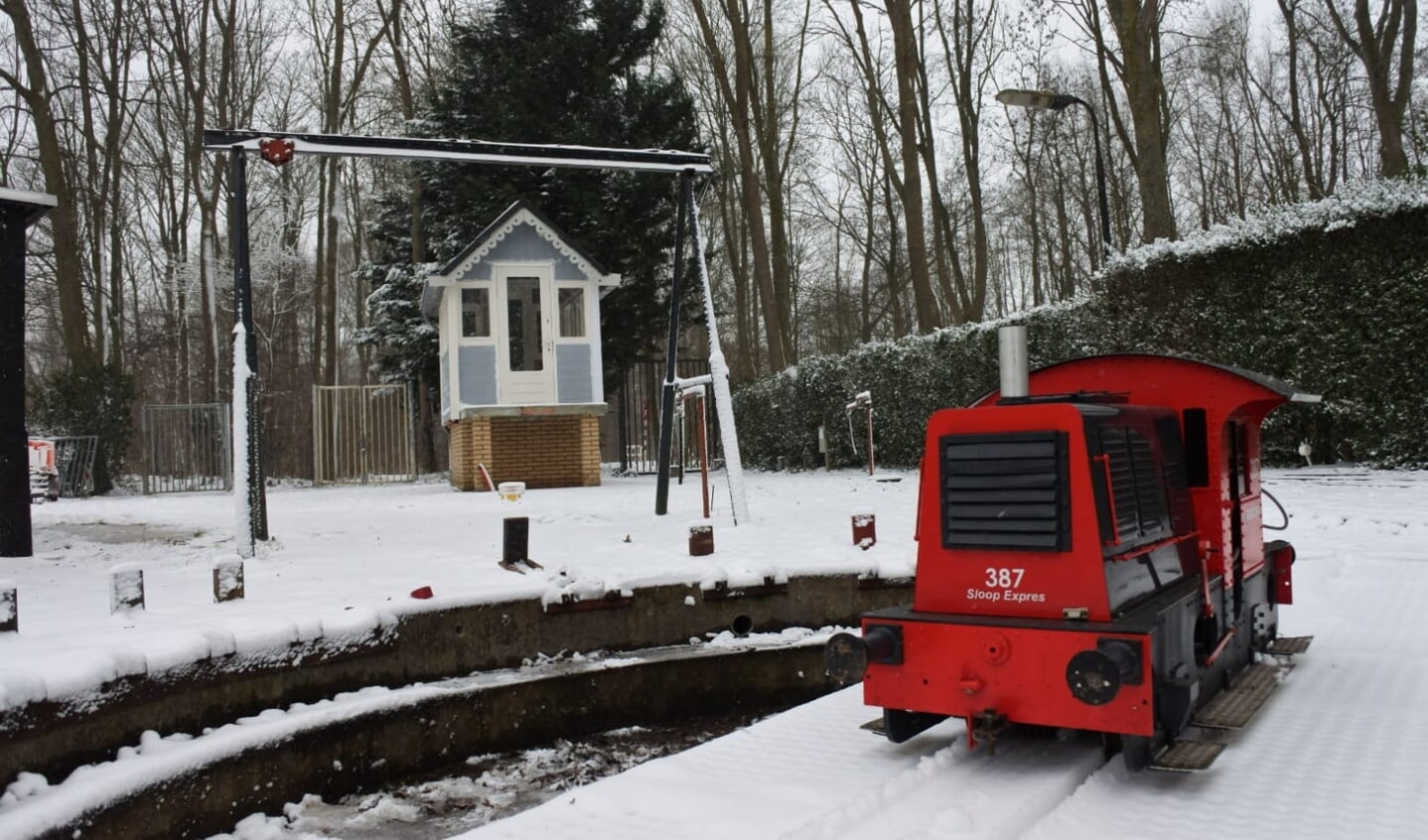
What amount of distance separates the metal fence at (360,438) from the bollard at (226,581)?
1690 cm

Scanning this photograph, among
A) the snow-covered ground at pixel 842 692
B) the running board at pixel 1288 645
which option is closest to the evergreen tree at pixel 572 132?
the snow-covered ground at pixel 842 692

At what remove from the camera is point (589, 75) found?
24.0 metres

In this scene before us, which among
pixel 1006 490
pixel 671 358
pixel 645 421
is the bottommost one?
pixel 1006 490

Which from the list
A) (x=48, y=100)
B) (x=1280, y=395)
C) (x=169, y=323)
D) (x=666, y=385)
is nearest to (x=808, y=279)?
(x=169, y=323)

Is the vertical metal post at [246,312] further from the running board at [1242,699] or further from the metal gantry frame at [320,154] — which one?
the running board at [1242,699]

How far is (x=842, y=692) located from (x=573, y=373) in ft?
40.5

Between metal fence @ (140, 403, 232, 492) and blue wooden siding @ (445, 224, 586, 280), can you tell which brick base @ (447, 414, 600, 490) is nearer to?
blue wooden siding @ (445, 224, 586, 280)

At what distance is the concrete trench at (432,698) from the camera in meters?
4.91

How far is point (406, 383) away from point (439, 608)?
62.6 feet

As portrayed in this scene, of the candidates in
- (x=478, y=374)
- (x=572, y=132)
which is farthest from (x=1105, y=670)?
(x=572, y=132)

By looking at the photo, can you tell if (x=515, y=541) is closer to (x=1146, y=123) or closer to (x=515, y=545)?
(x=515, y=545)

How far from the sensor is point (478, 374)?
56.8 feet

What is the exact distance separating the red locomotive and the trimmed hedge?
23.2ft

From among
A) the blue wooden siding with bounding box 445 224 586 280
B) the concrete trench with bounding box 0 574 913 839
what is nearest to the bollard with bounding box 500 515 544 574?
the concrete trench with bounding box 0 574 913 839
